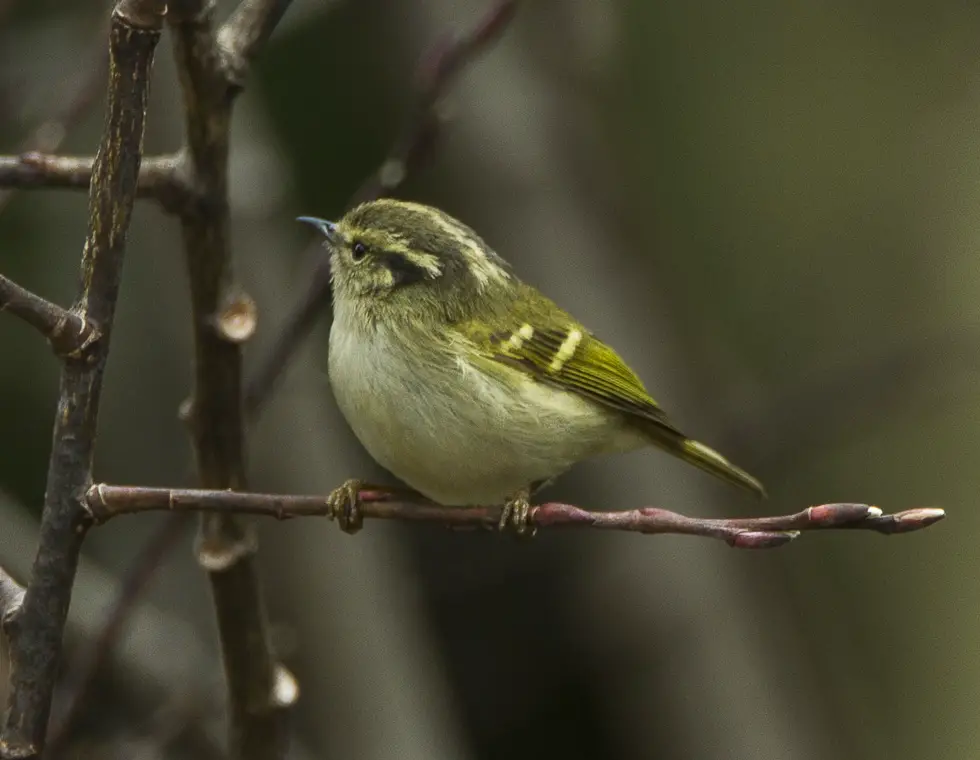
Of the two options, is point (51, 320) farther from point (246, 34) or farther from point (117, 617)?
point (117, 617)

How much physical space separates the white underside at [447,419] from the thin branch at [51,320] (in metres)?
0.89

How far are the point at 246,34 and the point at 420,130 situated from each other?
51 cm

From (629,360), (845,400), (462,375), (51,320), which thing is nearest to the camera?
(51,320)

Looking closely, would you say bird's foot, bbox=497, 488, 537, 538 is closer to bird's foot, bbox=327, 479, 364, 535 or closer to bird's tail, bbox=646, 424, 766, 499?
bird's foot, bbox=327, 479, 364, 535

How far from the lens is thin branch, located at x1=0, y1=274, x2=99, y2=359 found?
151 cm

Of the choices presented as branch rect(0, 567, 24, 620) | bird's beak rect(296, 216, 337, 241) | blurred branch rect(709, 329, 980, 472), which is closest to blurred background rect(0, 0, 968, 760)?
blurred branch rect(709, 329, 980, 472)

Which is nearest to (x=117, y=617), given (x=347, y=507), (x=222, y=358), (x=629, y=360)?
(x=347, y=507)

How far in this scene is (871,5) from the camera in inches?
222

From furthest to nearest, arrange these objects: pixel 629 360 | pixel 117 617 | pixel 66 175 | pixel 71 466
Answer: pixel 629 360, pixel 117 617, pixel 66 175, pixel 71 466

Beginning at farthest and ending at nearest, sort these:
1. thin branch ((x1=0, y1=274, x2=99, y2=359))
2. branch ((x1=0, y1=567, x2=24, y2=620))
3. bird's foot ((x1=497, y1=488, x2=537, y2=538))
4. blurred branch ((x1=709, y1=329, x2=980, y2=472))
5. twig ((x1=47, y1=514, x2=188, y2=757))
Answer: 1. blurred branch ((x1=709, y1=329, x2=980, y2=472))
2. twig ((x1=47, y1=514, x2=188, y2=757))
3. bird's foot ((x1=497, y1=488, x2=537, y2=538))
4. branch ((x1=0, y1=567, x2=24, y2=620))
5. thin branch ((x1=0, y1=274, x2=99, y2=359))

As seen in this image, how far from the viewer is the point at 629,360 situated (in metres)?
4.39

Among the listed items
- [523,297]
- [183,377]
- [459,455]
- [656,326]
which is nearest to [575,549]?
[656,326]

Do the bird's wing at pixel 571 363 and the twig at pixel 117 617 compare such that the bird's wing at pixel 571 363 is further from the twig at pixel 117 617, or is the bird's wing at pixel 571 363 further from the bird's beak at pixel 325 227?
the twig at pixel 117 617

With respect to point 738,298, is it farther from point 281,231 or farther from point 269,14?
point 269,14
